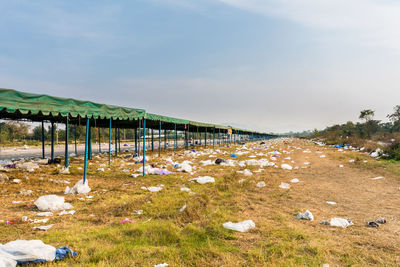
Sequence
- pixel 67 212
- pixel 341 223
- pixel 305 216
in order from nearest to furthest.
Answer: pixel 341 223
pixel 305 216
pixel 67 212

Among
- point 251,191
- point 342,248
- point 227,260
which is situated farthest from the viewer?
point 251,191

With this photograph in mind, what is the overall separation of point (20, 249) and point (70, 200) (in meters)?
2.69

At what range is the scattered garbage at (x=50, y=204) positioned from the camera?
401 cm

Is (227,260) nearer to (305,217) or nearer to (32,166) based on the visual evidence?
(305,217)

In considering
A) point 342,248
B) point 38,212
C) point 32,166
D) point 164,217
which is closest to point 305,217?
point 342,248

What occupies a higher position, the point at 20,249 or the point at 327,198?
the point at 20,249

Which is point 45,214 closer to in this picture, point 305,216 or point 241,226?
point 241,226

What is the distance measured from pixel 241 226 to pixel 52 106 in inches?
214

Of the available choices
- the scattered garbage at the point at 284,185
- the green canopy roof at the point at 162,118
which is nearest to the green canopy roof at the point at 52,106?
the green canopy roof at the point at 162,118

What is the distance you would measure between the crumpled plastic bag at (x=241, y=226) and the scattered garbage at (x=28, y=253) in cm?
213

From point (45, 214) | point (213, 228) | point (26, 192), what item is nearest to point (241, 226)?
point (213, 228)

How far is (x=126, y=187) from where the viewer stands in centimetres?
599

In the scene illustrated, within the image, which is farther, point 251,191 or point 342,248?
point 251,191

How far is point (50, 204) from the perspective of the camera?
159 inches
